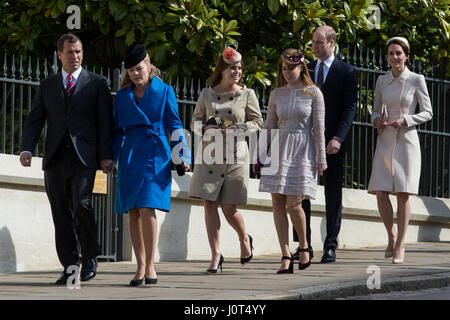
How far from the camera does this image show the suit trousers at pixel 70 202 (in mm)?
8805

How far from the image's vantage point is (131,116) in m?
8.59

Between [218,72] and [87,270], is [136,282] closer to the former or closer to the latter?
[87,270]

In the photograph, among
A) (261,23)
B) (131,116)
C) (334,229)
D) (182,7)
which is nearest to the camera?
(131,116)

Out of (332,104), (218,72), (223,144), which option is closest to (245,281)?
(223,144)

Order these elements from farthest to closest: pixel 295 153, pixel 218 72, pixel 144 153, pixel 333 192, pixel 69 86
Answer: pixel 333 192 < pixel 218 72 < pixel 295 153 < pixel 69 86 < pixel 144 153

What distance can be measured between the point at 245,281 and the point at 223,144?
132 cm

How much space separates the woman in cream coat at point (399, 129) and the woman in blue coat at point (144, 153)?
2.33m

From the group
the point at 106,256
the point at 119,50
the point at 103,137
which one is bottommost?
the point at 106,256

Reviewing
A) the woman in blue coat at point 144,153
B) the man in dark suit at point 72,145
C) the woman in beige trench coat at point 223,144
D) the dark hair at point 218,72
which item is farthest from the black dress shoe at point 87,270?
the dark hair at point 218,72

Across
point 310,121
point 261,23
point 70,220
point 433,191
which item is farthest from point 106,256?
point 433,191

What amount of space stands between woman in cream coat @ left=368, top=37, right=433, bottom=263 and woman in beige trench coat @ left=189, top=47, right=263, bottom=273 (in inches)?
52.6

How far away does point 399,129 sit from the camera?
10.2m

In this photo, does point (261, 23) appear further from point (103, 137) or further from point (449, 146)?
point (103, 137)

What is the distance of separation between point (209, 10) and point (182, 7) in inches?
12.5
